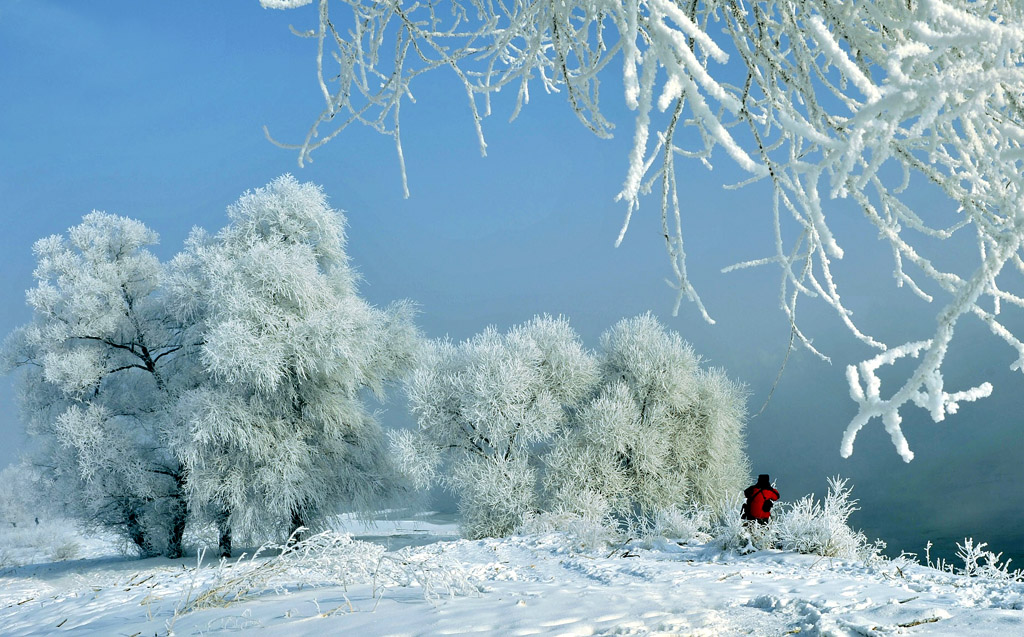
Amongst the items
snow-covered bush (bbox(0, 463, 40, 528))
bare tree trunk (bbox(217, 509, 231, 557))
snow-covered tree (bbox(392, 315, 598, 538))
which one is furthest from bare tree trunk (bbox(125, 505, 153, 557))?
snow-covered bush (bbox(0, 463, 40, 528))

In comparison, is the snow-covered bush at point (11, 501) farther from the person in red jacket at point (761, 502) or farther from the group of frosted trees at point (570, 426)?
the person in red jacket at point (761, 502)

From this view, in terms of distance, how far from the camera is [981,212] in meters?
1.09

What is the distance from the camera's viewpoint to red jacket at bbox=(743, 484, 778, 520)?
6.76m

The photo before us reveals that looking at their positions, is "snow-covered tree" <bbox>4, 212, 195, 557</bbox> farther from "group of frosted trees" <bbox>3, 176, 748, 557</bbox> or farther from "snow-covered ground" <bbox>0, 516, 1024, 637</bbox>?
"snow-covered ground" <bbox>0, 516, 1024, 637</bbox>

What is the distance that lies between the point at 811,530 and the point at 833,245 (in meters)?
6.06

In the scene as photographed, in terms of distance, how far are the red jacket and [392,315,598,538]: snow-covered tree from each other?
5248 millimetres

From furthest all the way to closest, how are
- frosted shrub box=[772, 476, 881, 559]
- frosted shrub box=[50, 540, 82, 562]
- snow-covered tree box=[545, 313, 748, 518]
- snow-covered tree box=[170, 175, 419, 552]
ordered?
frosted shrub box=[50, 540, 82, 562], snow-covered tree box=[545, 313, 748, 518], snow-covered tree box=[170, 175, 419, 552], frosted shrub box=[772, 476, 881, 559]

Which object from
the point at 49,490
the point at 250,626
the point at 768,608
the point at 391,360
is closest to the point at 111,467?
the point at 49,490

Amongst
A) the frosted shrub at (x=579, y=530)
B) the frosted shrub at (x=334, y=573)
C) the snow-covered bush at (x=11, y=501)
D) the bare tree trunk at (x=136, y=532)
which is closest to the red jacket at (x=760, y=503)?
the frosted shrub at (x=579, y=530)

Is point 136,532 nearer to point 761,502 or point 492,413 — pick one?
point 492,413

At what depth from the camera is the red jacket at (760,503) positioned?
266 inches

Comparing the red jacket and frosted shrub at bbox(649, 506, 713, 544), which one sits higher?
the red jacket

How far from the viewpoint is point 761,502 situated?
678cm

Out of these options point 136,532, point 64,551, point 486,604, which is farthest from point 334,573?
point 64,551
